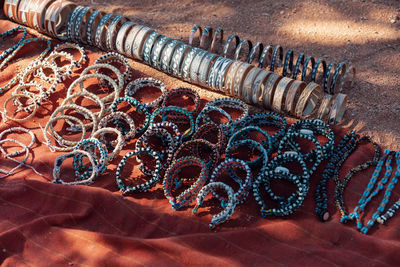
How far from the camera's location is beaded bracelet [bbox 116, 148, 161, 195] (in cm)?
358

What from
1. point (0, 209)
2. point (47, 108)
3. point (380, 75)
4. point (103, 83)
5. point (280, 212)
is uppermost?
point (380, 75)

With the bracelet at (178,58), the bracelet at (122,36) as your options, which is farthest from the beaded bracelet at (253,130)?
the bracelet at (122,36)

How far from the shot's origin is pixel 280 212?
10.7 feet

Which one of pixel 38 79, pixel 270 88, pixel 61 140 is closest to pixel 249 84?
pixel 270 88

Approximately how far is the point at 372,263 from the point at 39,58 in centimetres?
480

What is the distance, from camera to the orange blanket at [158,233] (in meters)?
2.94

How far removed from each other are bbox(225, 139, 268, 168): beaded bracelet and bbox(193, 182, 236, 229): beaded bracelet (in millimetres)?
466

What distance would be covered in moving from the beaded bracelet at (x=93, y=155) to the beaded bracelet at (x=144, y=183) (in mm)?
209

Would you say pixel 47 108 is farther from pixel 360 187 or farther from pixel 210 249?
→ pixel 360 187

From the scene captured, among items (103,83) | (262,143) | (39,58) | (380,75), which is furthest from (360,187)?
(39,58)

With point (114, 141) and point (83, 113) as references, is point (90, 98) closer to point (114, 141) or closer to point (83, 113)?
point (83, 113)

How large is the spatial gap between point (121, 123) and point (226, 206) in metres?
1.68

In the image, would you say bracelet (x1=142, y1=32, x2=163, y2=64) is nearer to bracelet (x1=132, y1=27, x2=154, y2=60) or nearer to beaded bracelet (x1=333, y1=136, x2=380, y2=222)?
bracelet (x1=132, y1=27, x2=154, y2=60)

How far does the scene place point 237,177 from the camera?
3615 mm
